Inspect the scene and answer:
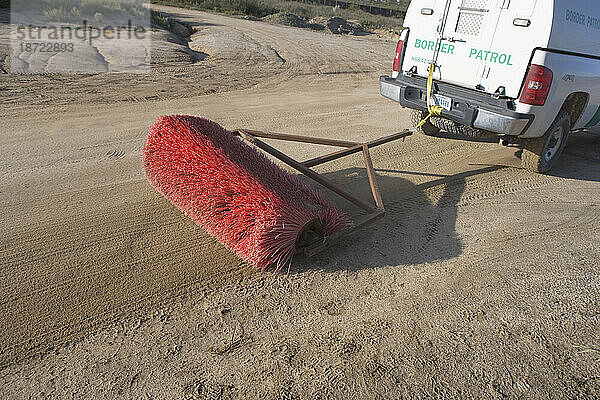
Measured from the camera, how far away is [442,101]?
5180 mm

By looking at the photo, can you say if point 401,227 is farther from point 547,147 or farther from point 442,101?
point 547,147

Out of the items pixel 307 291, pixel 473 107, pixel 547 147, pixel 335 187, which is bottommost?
pixel 307 291

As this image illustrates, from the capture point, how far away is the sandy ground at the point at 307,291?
2.50m

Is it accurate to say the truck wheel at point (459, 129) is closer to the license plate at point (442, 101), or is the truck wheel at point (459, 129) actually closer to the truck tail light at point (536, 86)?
the license plate at point (442, 101)

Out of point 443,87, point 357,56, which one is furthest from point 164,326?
point 357,56

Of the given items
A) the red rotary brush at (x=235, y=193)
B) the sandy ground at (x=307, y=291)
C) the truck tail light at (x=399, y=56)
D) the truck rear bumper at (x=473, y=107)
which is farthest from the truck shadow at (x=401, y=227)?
the truck tail light at (x=399, y=56)

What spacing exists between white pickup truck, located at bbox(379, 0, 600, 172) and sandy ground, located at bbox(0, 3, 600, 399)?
0.67 meters

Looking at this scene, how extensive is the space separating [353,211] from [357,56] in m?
11.8

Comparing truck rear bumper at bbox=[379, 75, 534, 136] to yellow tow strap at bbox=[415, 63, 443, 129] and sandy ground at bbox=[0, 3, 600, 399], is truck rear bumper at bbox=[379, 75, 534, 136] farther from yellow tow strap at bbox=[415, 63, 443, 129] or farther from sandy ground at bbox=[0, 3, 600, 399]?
sandy ground at bbox=[0, 3, 600, 399]

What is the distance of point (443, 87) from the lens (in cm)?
530

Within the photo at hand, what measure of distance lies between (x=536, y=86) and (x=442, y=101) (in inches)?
38.9

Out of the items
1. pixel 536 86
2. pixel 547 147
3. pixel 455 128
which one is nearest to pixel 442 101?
pixel 455 128

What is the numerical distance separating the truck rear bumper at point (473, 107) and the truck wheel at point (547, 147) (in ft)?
1.96

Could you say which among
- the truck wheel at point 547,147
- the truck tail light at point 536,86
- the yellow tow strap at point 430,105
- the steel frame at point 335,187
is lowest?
the steel frame at point 335,187
